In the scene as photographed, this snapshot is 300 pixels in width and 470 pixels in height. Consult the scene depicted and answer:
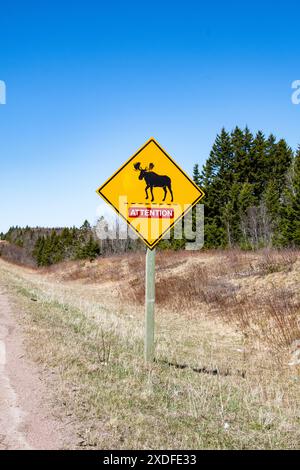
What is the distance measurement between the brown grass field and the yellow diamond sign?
7.22ft

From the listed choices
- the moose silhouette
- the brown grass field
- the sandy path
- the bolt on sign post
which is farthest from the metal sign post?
the sandy path

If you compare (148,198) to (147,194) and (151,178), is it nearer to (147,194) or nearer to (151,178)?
(147,194)

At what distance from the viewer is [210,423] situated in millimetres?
4180

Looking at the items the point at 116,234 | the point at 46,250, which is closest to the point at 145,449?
the point at 116,234

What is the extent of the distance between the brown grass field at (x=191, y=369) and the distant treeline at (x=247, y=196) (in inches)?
773

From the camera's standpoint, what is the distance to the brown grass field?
3.86m

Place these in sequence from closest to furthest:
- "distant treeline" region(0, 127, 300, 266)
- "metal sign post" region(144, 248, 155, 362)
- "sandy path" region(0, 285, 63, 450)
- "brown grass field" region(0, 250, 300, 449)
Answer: "sandy path" region(0, 285, 63, 450), "brown grass field" region(0, 250, 300, 449), "metal sign post" region(144, 248, 155, 362), "distant treeline" region(0, 127, 300, 266)

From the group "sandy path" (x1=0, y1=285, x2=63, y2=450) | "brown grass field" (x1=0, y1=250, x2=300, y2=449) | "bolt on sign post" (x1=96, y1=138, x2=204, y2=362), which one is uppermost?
"bolt on sign post" (x1=96, y1=138, x2=204, y2=362)

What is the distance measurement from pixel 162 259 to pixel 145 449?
24.8 m

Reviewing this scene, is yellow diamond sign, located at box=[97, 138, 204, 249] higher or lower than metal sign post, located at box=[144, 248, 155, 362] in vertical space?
higher

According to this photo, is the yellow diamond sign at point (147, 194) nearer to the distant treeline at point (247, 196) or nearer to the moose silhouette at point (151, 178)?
the moose silhouette at point (151, 178)

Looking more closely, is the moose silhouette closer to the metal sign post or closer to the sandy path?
the metal sign post
